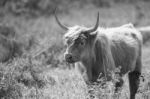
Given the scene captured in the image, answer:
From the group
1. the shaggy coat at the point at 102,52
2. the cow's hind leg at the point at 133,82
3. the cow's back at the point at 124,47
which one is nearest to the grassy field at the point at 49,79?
the cow's hind leg at the point at 133,82

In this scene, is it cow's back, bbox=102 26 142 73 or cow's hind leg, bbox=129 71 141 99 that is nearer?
cow's back, bbox=102 26 142 73

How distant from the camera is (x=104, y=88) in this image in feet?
21.0

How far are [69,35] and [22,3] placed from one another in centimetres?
1312

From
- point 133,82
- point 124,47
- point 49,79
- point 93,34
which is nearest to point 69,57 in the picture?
point 93,34

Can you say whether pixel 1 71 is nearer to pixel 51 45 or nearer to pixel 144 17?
pixel 51 45

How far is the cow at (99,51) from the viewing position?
253 inches

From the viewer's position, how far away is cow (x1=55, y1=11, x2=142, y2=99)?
6.44 m

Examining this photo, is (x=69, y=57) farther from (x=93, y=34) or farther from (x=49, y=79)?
(x=49, y=79)

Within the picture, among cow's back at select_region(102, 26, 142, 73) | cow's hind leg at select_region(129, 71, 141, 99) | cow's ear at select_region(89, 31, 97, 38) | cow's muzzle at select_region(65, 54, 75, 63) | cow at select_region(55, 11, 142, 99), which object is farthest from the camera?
cow's hind leg at select_region(129, 71, 141, 99)

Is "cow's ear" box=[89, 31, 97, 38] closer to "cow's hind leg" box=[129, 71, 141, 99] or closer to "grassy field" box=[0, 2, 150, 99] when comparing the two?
"grassy field" box=[0, 2, 150, 99]

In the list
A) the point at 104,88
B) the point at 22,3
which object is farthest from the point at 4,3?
the point at 104,88

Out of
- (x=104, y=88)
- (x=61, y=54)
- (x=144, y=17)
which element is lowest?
(x=104, y=88)

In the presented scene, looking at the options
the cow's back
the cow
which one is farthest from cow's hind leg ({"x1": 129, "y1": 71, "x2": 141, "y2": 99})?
the cow's back

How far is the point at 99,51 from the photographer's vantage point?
677 cm
